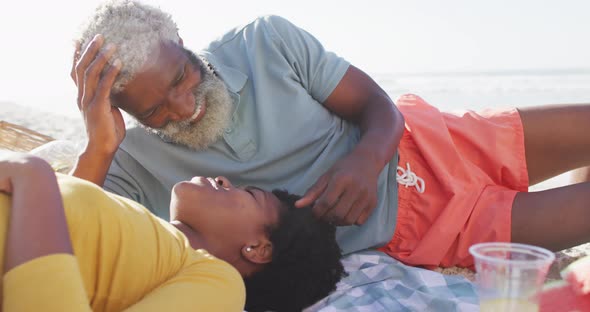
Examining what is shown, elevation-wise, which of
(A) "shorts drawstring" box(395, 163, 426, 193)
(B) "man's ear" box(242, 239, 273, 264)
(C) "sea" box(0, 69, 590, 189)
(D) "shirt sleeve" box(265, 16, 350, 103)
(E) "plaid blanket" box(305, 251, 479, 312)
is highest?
(D) "shirt sleeve" box(265, 16, 350, 103)

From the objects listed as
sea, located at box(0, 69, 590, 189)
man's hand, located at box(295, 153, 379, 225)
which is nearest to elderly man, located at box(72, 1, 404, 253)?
man's hand, located at box(295, 153, 379, 225)

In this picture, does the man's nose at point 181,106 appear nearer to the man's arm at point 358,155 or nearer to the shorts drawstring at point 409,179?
the man's arm at point 358,155

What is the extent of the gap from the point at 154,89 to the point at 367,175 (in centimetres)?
88

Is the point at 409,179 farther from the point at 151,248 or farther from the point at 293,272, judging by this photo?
the point at 151,248

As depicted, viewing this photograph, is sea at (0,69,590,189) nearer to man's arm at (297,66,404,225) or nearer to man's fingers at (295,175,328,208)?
man's arm at (297,66,404,225)

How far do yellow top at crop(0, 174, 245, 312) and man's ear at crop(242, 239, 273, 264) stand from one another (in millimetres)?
353

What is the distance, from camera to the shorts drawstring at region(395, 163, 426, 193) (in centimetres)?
278

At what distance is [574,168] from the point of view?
9.53 ft

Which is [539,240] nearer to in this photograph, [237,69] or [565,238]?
[565,238]

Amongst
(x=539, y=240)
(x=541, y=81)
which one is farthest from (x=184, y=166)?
(x=541, y=81)

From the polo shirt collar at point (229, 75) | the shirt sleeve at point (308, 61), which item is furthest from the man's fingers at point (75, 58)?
the shirt sleeve at point (308, 61)

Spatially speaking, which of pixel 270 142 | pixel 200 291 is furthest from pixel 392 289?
pixel 200 291

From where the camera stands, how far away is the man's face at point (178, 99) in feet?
8.20

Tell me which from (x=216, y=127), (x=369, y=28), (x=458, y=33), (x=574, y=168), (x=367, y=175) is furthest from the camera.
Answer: (x=369, y=28)
